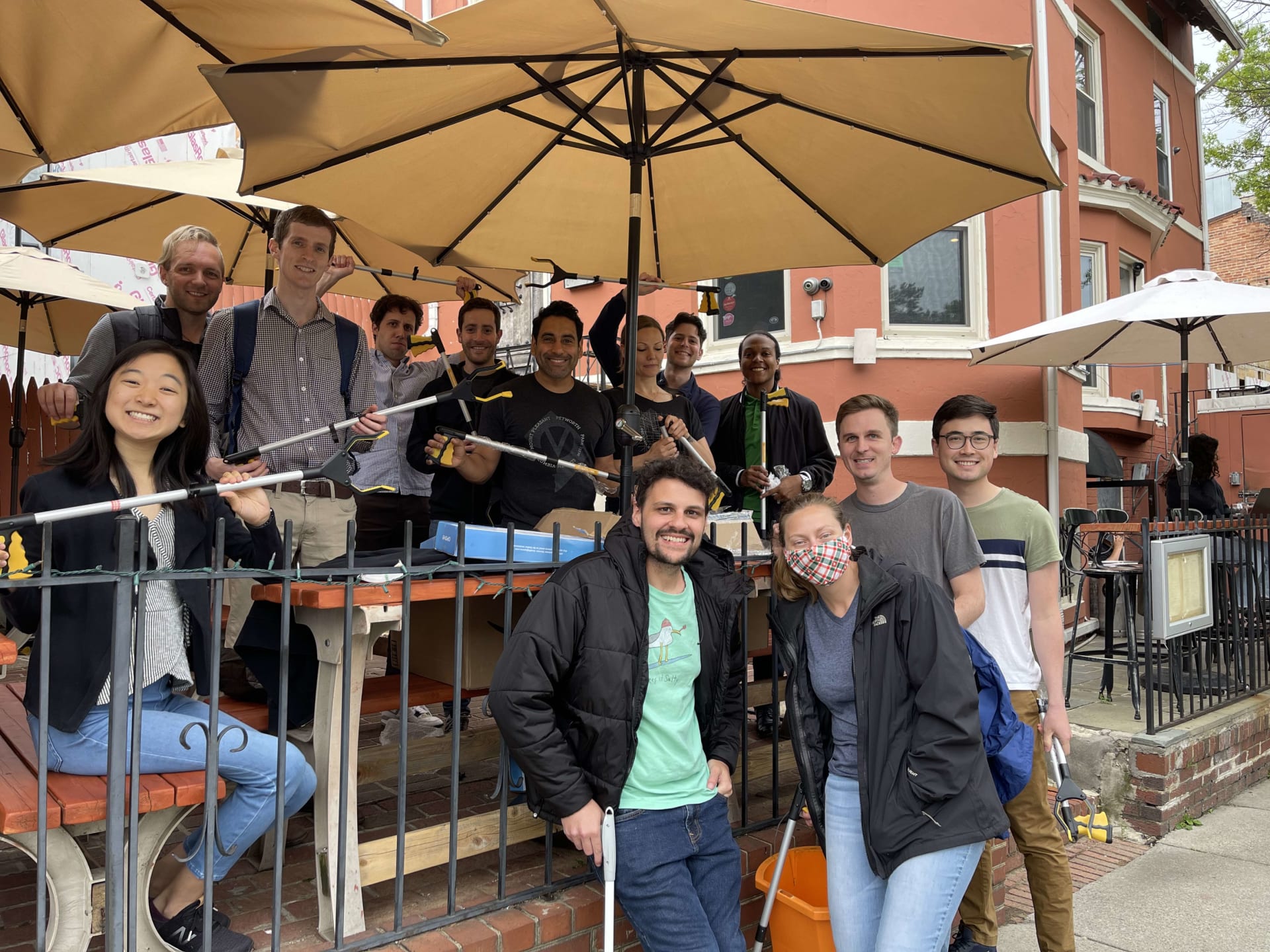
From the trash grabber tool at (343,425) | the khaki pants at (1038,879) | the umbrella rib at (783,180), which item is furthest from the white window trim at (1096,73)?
the trash grabber tool at (343,425)

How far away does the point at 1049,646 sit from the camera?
3684 millimetres

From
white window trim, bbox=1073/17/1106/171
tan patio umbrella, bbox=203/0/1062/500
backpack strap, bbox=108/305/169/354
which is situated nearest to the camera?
tan patio umbrella, bbox=203/0/1062/500

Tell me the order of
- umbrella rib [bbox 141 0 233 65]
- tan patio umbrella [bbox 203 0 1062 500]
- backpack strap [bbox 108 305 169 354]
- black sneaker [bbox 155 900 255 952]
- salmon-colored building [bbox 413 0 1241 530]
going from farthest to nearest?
1. salmon-colored building [bbox 413 0 1241 530]
2. backpack strap [bbox 108 305 169 354]
3. umbrella rib [bbox 141 0 233 65]
4. tan patio umbrella [bbox 203 0 1062 500]
5. black sneaker [bbox 155 900 255 952]

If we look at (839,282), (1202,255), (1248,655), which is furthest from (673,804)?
(1202,255)

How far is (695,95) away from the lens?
133 inches

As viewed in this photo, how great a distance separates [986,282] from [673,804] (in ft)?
26.0

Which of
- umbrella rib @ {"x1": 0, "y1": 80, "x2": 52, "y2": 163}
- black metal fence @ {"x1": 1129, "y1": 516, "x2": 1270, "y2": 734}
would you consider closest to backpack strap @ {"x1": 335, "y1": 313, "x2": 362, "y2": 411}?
umbrella rib @ {"x1": 0, "y1": 80, "x2": 52, "y2": 163}

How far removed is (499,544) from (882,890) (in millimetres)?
1726

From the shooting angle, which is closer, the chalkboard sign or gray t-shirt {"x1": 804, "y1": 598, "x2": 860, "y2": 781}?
gray t-shirt {"x1": 804, "y1": 598, "x2": 860, "y2": 781}

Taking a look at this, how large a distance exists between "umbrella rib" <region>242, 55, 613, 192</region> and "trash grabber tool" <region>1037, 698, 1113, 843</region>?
10.6 feet

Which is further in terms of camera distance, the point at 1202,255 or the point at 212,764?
the point at 1202,255

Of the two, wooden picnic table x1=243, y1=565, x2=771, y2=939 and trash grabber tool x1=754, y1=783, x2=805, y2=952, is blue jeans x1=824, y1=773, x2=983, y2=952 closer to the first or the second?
trash grabber tool x1=754, y1=783, x2=805, y2=952

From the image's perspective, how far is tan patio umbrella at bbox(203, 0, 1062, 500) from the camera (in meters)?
2.79

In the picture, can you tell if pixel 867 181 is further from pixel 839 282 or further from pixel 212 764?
pixel 839 282
